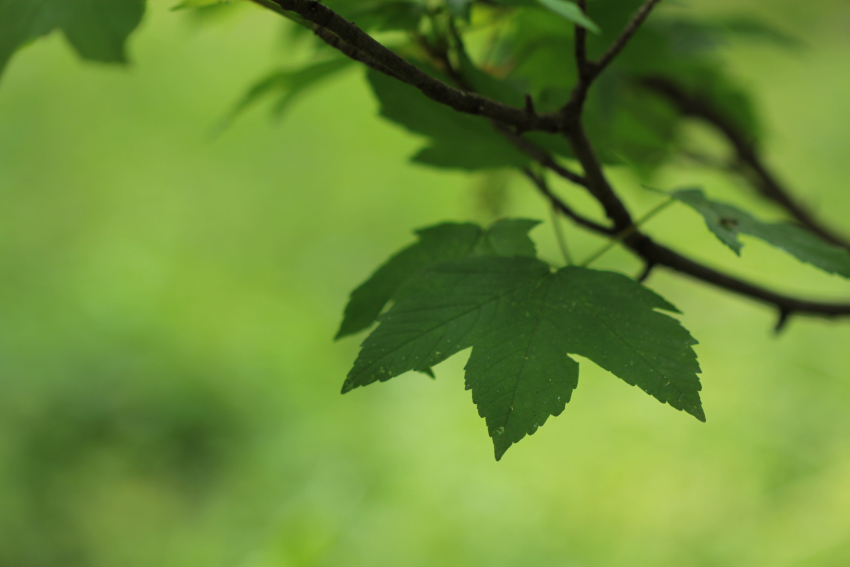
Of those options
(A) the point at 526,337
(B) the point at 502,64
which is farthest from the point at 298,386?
(A) the point at 526,337

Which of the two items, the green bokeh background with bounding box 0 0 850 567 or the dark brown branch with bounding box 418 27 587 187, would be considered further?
the green bokeh background with bounding box 0 0 850 567

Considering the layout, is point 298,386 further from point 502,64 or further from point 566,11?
point 566,11

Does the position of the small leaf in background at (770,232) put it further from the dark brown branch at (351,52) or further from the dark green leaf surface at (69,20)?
the dark green leaf surface at (69,20)

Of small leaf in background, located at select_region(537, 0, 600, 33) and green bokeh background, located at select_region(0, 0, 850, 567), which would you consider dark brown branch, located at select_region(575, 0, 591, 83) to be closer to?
small leaf in background, located at select_region(537, 0, 600, 33)

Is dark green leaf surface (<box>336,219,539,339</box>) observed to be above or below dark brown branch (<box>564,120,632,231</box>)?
below

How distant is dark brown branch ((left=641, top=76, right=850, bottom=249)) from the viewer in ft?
2.11

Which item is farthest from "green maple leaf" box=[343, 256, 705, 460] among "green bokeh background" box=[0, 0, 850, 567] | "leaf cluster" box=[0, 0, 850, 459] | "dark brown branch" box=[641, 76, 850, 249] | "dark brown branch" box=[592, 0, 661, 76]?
"dark brown branch" box=[641, 76, 850, 249]

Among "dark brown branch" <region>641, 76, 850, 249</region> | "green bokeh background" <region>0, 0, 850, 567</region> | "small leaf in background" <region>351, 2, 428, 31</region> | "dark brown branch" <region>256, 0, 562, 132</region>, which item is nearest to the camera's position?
"dark brown branch" <region>256, 0, 562, 132</region>

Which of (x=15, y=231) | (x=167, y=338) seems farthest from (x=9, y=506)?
(x=15, y=231)

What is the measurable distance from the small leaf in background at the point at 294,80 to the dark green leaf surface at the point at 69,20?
0.09m

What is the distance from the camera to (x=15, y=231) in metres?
1.34

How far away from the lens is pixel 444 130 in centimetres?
34

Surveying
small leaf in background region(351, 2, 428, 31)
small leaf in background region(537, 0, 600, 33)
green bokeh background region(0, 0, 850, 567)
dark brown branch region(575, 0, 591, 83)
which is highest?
small leaf in background region(537, 0, 600, 33)

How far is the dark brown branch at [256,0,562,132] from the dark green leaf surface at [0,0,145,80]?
0.14 meters
